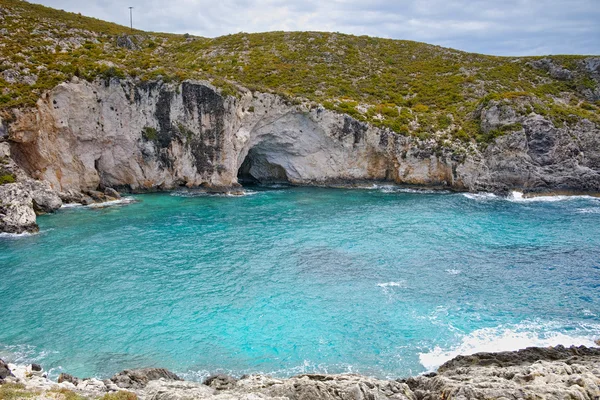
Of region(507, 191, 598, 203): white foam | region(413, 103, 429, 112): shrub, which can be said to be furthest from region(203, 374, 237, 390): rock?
region(413, 103, 429, 112): shrub

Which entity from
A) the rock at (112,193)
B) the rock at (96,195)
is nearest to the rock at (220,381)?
the rock at (96,195)

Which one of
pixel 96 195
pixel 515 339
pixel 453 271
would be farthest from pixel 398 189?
pixel 96 195

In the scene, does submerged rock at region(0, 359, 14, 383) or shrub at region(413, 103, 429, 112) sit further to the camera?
shrub at region(413, 103, 429, 112)

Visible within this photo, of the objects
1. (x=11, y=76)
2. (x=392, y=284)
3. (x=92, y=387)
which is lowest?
(x=392, y=284)

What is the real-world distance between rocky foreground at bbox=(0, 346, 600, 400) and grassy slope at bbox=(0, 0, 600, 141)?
35240 millimetres

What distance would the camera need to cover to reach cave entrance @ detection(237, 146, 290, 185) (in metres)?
58.1

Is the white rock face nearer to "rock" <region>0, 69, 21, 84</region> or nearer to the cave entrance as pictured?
the cave entrance

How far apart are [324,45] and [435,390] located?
7876 centimetres

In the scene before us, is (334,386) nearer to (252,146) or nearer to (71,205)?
(71,205)

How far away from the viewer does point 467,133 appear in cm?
5538

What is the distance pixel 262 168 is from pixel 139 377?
4577 centimetres

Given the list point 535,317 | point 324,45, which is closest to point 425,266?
point 535,317

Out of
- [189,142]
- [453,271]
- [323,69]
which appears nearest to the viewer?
[453,271]

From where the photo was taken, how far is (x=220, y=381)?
16672 mm
